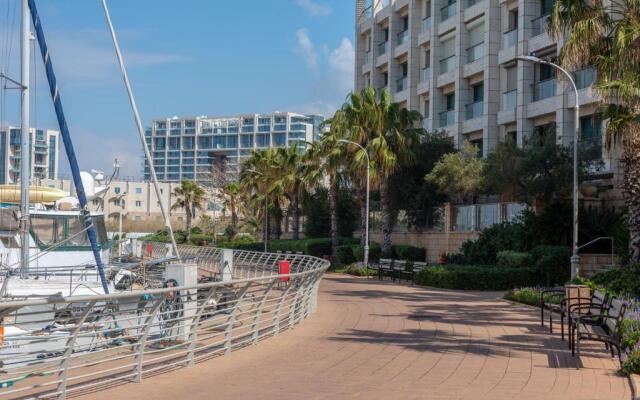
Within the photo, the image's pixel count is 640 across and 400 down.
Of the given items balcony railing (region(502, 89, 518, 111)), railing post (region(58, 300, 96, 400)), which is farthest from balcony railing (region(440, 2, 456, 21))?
railing post (region(58, 300, 96, 400))

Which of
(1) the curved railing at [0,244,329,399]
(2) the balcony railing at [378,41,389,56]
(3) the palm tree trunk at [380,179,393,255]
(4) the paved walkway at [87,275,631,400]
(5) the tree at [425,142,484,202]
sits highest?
(2) the balcony railing at [378,41,389,56]

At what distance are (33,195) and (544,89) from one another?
24780 mm

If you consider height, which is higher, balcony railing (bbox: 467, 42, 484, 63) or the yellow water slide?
balcony railing (bbox: 467, 42, 484, 63)

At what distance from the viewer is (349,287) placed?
98.5ft

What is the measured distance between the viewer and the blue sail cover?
20203mm

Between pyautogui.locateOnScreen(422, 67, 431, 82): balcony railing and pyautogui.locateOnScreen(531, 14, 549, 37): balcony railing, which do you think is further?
pyautogui.locateOnScreen(422, 67, 431, 82): balcony railing

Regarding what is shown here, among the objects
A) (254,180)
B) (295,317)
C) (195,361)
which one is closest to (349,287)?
(295,317)

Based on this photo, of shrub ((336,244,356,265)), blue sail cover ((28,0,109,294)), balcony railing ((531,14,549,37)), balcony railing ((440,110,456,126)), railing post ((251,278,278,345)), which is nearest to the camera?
railing post ((251,278,278,345))

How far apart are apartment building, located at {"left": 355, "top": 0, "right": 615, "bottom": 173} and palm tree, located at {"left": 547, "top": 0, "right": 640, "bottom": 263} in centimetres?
803

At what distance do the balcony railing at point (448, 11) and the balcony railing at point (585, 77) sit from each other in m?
13.6

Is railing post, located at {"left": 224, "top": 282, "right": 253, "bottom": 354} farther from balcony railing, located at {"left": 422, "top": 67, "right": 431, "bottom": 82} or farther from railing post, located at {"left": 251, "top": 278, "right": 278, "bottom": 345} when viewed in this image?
balcony railing, located at {"left": 422, "top": 67, "right": 431, "bottom": 82}

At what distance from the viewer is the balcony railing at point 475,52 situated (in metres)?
44.9

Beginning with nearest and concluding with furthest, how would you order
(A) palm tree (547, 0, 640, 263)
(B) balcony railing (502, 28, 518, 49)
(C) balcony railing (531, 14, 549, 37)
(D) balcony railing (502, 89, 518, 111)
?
(A) palm tree (547, 0, 640, 263)
(C) balcony railing (531, 14, 549, 37)
(B) balcony railing (502, 28, 518, 49)
(D) balcony railing (502, 89, 518, 111)

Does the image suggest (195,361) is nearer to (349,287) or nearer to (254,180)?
(349,287)
